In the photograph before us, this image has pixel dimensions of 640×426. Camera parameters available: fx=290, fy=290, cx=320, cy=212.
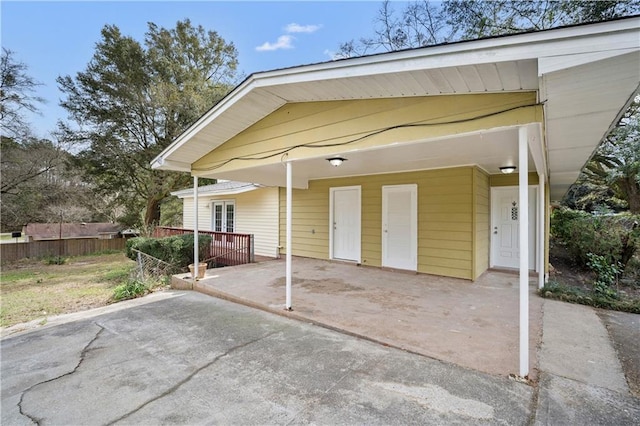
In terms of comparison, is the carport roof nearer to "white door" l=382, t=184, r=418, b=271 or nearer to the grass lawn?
"white door" l=382, t=184, r=418, b=271

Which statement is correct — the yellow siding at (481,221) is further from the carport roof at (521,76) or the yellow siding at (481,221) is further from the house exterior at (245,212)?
the house exterior at (245,212)

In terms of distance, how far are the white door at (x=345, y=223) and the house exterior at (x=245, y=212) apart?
218 cm

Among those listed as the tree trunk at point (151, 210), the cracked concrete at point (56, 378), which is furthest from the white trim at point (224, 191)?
the cracked concrete at point (56, 378)

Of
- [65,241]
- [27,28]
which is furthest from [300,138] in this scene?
[65,241]

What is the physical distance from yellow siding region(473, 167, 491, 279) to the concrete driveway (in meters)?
3.73

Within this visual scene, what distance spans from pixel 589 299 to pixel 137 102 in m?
17.1

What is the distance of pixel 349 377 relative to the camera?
8.16ft

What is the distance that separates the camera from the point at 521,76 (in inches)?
90.4

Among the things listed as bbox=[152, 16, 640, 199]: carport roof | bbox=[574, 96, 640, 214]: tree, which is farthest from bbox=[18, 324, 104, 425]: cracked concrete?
bbox=[574, 96, 640, 214]: tree

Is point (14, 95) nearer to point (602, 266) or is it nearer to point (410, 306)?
point (410, 306)

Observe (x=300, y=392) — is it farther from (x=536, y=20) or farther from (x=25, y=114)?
(x=25, y=114)

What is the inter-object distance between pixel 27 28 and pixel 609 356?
13936 mm

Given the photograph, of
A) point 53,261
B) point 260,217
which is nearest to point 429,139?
point 260,217

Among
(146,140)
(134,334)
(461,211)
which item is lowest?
(134,334)
